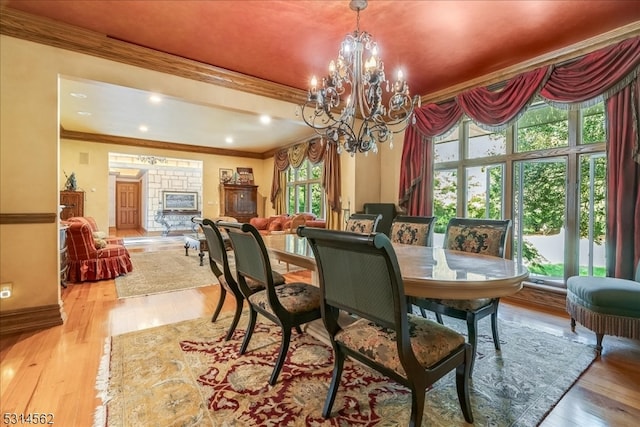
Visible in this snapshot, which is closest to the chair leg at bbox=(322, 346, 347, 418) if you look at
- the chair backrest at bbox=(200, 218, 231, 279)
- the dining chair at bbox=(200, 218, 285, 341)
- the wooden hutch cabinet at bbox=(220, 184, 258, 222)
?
the dining chair at bbox=(200, 218, 285, 341)

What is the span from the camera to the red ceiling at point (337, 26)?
240 cm

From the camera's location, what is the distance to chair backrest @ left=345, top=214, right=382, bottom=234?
2898mm

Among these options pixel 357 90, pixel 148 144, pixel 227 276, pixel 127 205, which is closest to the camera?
pixel 227 276

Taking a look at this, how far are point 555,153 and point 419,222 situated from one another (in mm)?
1792

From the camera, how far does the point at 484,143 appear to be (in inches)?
152

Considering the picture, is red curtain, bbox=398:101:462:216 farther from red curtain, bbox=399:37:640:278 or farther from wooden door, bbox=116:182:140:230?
wooden door, bbox=116:182:140:230

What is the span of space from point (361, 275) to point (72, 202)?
24.4ft

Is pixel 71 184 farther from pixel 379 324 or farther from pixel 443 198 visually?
pixel 379 324

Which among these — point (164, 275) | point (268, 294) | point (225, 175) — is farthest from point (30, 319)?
point (225, 175)

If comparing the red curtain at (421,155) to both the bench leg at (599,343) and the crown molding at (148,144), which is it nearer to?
the bench leg at (599,343)

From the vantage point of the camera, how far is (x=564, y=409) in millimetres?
1536

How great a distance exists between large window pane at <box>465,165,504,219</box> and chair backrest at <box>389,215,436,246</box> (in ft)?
4.97

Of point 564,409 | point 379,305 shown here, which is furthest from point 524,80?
point 379,305

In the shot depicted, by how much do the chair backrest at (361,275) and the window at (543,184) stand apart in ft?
10.1
